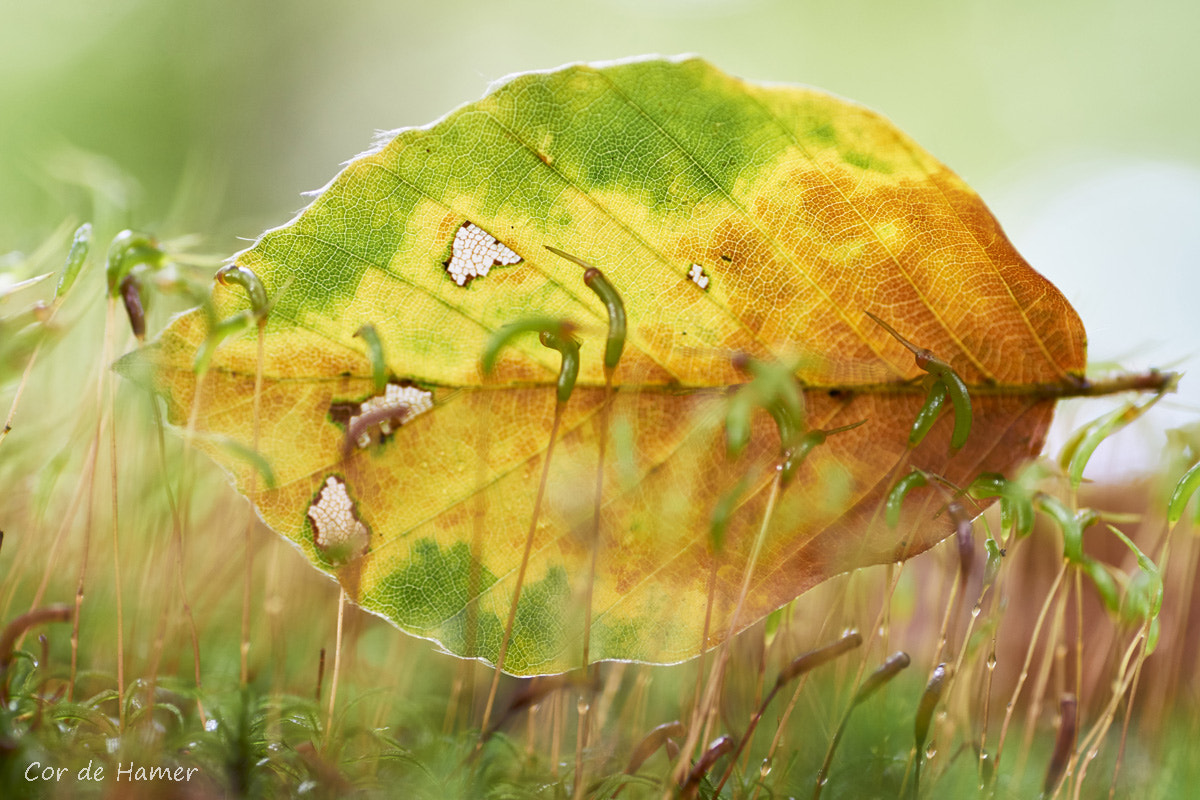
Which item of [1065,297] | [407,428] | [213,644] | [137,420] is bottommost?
[213,644]

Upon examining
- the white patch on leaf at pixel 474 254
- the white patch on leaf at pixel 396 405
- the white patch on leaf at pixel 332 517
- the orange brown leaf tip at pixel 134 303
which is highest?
the white patch on leaf at pixel 474 254

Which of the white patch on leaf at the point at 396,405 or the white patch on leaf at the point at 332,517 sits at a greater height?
the white patch on leaf at the point at 396,405

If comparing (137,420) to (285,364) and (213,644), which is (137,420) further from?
(285,364)

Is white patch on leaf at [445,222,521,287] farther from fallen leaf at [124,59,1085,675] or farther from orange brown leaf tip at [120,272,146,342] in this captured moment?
orange brown leaf tip at [120,272,146,342]

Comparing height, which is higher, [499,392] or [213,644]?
[499,392]

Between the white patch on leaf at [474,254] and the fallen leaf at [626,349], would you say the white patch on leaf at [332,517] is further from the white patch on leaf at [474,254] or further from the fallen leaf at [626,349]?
the white patch on leaf at [474,254]

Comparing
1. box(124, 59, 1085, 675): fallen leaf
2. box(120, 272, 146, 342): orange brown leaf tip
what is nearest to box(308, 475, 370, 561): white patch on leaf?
box(124, 59, 1085, 675): fallen leaf

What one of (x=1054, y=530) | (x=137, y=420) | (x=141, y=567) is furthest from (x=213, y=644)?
(x=1054, y=530)

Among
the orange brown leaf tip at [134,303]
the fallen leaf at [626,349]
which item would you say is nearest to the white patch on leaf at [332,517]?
the fallen leaf at [626,349]
